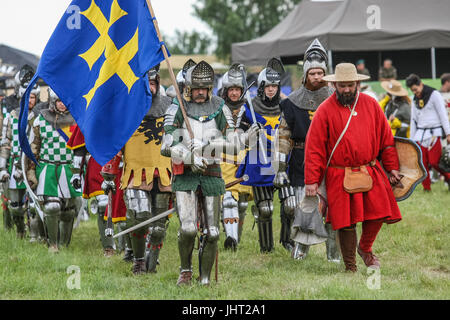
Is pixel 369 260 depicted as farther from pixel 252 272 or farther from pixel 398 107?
pixel 398 107

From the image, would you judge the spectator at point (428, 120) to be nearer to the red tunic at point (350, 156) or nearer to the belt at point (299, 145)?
the belt at point (299, 145)

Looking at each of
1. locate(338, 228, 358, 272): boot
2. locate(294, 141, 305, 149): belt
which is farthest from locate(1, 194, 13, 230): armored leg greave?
locate(338, 228, 358, 272): boot

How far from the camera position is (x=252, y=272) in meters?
7.13

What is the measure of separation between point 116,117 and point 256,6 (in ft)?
115

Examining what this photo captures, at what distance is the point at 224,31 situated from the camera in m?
38.5

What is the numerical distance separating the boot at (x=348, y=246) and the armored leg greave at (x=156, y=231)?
182cm

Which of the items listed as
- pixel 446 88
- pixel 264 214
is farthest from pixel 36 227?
pixel 446 88

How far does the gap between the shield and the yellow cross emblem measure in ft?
8.32

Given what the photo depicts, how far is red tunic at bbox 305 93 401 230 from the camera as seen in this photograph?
634cm

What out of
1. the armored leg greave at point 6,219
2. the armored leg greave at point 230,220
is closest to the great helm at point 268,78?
the armored leg greave at point 230,220

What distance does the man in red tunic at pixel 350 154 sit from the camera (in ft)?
20.8

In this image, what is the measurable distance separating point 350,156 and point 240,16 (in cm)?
3454

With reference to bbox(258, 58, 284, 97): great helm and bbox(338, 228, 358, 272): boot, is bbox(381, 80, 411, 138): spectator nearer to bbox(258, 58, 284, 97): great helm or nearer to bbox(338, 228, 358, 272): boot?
bbox(258, 58, 284, 97): great helm

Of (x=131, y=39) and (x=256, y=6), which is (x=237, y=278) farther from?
(x=256, y=6)
